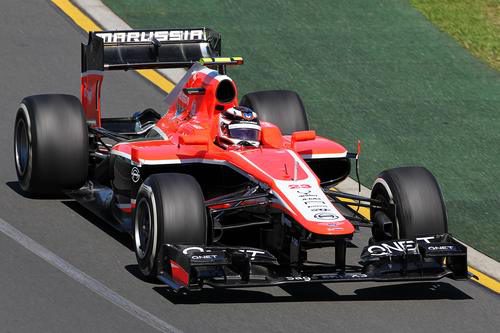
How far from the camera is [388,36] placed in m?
20.2

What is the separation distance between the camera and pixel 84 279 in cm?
1238

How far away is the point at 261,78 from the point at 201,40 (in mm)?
3027

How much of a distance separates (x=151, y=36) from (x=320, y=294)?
14.4ft

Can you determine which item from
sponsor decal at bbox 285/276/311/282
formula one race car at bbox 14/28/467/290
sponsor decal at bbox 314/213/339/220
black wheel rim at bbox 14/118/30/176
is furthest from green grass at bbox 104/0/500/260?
black wheel rim at bbox 14/118/30/176

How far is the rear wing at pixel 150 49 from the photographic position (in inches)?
599

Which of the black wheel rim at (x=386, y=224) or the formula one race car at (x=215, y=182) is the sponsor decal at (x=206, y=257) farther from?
the black wheel rim at (x=386, y=224)

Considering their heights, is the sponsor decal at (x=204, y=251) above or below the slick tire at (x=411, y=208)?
below

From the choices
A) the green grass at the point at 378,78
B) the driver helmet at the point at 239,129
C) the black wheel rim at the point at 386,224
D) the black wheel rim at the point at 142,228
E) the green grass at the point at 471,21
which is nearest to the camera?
the black wheel rim at the point at 142,228

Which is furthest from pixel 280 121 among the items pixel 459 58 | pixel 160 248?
pixel 459 58

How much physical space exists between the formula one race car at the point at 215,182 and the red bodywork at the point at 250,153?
13 mm

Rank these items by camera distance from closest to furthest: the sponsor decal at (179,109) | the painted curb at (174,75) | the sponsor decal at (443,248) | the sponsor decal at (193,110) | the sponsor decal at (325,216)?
the sponsor decal at (325,216) → the sponsor decal at (443,248) → the painted curb at (174,75) → the sponsor decal at (193,110) → the sponsor decal at (179,109)

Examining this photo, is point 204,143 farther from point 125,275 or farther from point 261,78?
point 261,78

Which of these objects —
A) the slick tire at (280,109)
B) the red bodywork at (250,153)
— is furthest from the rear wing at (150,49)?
the red bodywork at (250,153)

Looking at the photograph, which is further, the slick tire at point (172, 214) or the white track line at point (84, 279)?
the slick tire at point (172, 214)
